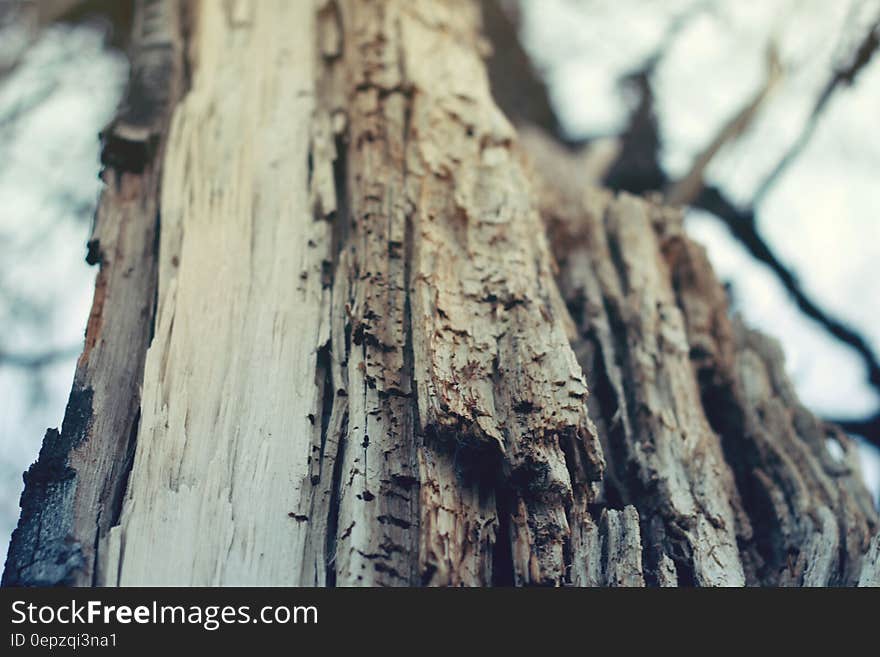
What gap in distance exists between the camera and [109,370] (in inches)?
72.0

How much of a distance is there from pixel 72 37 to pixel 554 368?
2.56 meters

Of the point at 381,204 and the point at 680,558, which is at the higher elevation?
the point at 381,204

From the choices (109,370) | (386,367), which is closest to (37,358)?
(109,370)

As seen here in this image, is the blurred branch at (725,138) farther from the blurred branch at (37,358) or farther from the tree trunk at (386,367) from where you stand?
the blurred branch at (37,358)

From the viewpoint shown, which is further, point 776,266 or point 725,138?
point 725,138

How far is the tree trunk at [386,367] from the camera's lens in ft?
5.18

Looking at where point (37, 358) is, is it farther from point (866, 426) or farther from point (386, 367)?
point (866, 426)

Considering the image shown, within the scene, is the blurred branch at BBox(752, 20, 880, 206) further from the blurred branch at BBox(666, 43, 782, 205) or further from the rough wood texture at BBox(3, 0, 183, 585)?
the rough wood texture at BBox(3, 0, 183, 585)

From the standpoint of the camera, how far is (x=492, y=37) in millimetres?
3791

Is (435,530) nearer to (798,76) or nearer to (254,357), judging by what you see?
(254,357)

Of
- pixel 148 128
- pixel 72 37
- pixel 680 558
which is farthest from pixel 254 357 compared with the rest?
pixel 72 37

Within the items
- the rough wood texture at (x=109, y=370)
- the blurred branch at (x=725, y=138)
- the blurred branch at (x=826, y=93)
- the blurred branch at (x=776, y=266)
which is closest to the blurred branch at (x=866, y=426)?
the blurred branch at (x=776, y=266)

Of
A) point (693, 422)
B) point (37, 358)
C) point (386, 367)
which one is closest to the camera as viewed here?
point (386, 367)

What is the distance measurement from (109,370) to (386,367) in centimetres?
63
